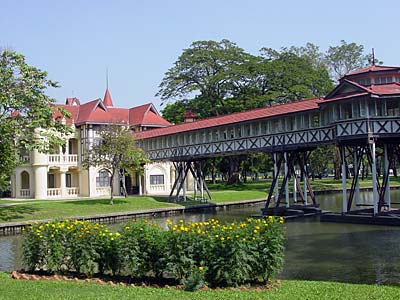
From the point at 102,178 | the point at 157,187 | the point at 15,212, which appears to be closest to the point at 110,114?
the point at 102,178

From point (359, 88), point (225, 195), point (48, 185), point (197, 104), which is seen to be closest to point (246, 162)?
point (197, 104)

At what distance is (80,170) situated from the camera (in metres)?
50.1

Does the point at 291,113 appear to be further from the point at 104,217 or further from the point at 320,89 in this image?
the point at 320,89

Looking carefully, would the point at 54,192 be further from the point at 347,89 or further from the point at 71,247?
the point at 71,247

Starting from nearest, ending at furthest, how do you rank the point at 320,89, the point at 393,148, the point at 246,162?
the point at 393,148 → the point at 320,89 → the point at 246,162

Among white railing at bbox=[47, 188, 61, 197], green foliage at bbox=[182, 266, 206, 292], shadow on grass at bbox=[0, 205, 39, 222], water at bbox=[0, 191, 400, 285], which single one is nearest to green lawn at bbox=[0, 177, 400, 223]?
shadow on grass at bbox=[0, 205, 39, 222]

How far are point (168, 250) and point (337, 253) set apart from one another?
9.40 meters

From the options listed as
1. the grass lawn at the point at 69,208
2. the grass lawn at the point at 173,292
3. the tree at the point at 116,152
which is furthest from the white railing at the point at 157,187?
the grass lawn at the point at 173,292

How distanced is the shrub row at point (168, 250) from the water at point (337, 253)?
341cm

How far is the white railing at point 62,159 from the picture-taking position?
48.2 metres

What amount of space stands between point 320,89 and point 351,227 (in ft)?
118

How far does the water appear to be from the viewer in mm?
15227

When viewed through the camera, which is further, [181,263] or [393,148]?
[393,148]

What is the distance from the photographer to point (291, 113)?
104 ft
